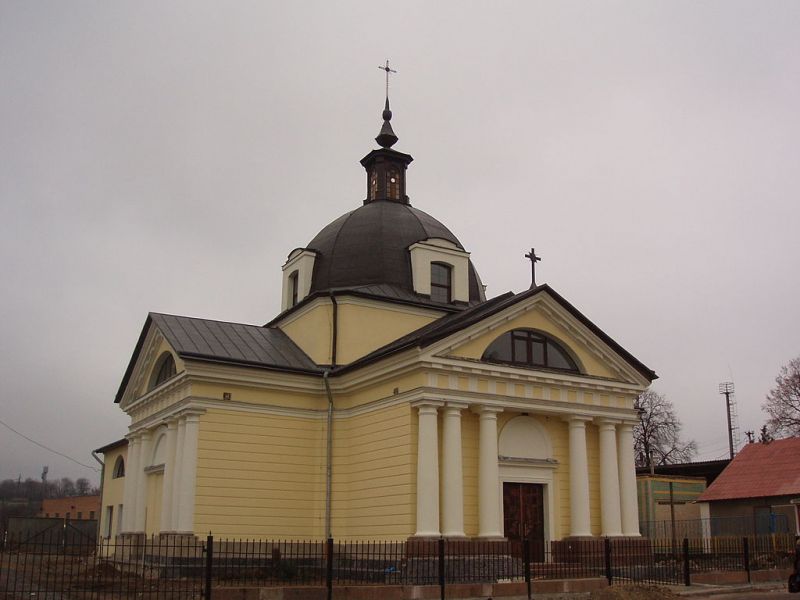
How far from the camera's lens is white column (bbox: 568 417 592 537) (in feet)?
73.2

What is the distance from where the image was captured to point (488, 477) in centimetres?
2077

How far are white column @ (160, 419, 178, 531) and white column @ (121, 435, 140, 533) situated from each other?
2.87 metres

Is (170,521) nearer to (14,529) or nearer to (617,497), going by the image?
(617,497)

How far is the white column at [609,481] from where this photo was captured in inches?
898

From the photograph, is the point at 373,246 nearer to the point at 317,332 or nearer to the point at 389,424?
the point at 317,332

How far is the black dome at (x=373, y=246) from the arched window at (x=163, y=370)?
516 centimetres

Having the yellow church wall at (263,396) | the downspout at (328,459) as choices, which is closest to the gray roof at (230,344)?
the downspout at (328,459)

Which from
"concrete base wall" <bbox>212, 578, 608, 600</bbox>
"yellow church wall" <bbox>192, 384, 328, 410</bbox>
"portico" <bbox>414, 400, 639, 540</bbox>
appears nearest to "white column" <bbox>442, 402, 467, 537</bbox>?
"portico" <bbox>414, 400, 639, 540</bbox>

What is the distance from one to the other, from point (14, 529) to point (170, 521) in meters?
31.1

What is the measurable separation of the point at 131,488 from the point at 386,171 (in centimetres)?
1409

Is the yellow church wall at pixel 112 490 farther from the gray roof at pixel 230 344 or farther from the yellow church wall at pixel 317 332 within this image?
the yellow church wall at pixel 317 332

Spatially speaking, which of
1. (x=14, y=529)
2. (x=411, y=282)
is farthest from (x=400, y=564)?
(x=14, y=529)

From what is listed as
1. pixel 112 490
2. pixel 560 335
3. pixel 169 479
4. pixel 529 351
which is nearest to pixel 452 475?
pixel 529 351

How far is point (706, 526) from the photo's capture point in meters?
33.6
